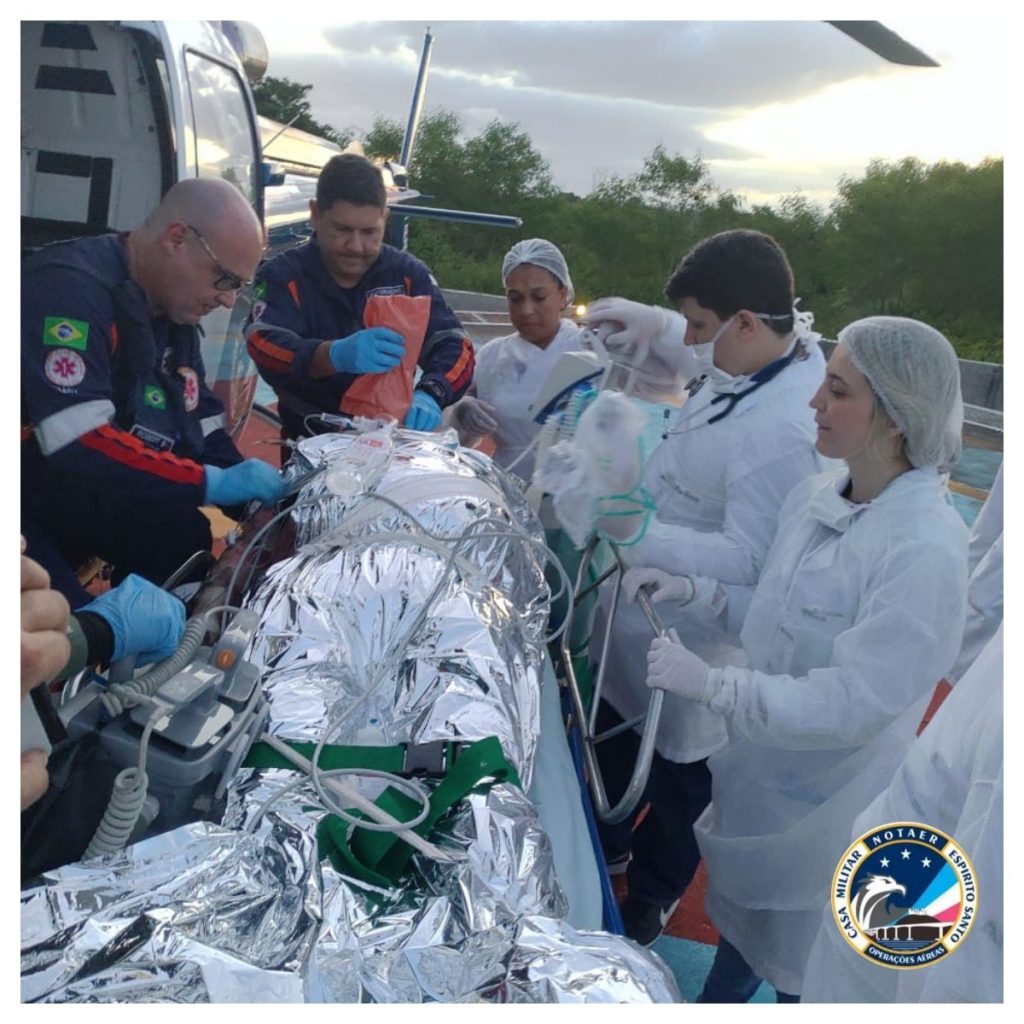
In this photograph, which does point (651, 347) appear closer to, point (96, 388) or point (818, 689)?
point (818, 689)

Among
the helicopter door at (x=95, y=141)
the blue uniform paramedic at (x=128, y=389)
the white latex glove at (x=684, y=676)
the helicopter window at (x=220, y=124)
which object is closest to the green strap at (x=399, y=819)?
the white latex glove at (x=684, y=676)

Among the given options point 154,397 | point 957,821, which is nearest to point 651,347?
point 154,397

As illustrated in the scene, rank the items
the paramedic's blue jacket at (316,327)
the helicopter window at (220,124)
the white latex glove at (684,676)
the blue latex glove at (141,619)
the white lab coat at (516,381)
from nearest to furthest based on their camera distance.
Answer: the blue latex glove at (141,619) → the white latex glove at (684,676) → the paramedic's blue jacket at (316,327) → the white lab coat at (516,381) → the helicopter window at (220,124)

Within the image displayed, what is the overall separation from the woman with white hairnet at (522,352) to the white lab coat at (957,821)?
5.13 ft

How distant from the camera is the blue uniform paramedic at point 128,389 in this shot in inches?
56.4

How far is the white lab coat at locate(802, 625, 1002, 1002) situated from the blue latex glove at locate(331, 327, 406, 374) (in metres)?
1.43

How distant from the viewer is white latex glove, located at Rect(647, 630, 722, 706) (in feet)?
4.55

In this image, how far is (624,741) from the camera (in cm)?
206

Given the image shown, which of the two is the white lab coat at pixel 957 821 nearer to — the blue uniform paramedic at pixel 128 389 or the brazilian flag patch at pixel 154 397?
the blue uniform paramedic at pixel 128 389

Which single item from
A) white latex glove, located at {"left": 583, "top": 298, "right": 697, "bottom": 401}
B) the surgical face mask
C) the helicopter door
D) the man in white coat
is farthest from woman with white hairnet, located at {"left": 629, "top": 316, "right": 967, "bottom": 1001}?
the helicopter door

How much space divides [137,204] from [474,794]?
2.51m

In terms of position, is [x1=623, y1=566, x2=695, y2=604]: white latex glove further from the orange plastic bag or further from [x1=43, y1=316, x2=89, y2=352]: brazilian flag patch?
[x1=43, y1=316, x2=89, y2=352]: brazilian flag patch

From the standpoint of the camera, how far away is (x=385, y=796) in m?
0.95
